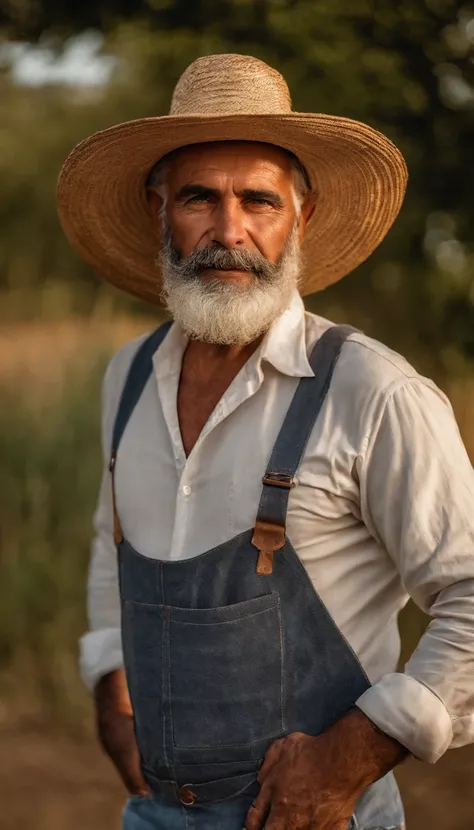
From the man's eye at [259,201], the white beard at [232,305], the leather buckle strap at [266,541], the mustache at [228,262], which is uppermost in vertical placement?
the man's eye at [259,201]

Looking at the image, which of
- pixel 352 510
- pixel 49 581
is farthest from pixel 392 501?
pixel 49 581

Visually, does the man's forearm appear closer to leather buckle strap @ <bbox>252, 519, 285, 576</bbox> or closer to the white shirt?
the white shirt

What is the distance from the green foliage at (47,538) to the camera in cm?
405

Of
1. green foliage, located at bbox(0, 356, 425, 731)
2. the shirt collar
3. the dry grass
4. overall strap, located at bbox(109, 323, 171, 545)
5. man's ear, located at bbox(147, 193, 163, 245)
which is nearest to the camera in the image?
the shirt collar

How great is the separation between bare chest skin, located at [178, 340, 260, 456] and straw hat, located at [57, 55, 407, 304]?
40cm

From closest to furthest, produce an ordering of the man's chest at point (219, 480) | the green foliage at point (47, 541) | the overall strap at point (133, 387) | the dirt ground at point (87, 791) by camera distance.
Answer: the man's chest at point (219, 480) < the overall strap at point (133, 387) < the dirt ground at point (87, 791) < the green foliage at point (47, 541)

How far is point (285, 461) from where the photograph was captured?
Result: 1678 mm

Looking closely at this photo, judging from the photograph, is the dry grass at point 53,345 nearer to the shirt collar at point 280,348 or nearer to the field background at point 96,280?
the field background at point 96,280

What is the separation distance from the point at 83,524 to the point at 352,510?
8.68 ft

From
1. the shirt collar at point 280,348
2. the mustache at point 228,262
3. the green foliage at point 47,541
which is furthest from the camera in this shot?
the green foliage at point 47,541

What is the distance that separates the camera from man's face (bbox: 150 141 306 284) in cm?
190

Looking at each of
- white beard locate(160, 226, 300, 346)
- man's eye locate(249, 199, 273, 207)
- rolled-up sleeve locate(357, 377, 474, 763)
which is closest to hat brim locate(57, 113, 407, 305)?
man's eye locate(249, 199, 273, 207)

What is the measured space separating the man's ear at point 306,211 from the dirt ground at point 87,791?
2.19 m

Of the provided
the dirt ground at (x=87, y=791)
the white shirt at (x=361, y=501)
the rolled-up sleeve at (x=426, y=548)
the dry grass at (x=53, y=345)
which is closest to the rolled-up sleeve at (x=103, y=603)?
the white shirt at (x=361, y=501)
